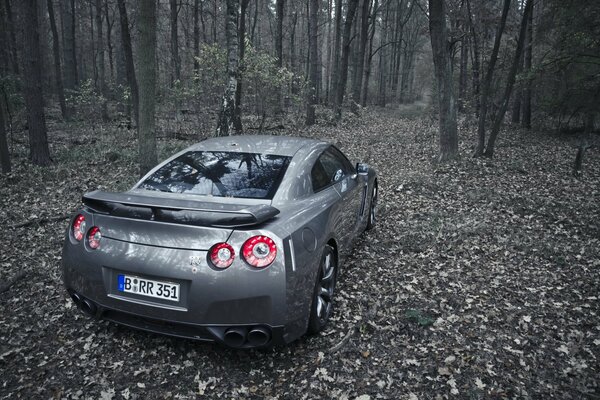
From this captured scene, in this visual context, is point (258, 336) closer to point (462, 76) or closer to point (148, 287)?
point (148, 287)

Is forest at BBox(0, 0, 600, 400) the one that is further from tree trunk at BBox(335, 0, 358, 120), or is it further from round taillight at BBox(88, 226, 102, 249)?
tree trunk at BBox(335, 0, 358, 120)

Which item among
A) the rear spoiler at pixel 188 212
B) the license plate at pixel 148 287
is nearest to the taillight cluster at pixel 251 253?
the rear spoiler at pixel 188 212

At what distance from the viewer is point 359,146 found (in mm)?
14008

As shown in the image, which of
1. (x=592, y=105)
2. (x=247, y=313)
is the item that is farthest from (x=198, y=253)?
(x=592, y=105)

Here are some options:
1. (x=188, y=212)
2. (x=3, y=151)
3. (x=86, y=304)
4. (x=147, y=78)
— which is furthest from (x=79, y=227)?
(x=3, y=151)

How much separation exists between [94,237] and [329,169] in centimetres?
245

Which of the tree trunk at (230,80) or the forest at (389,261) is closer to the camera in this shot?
the forest at (389,261)

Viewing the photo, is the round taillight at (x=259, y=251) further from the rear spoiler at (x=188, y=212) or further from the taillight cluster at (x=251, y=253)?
the rear spoiler at (x=188, y=212)

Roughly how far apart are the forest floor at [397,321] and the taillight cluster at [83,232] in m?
0.94

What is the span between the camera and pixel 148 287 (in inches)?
110

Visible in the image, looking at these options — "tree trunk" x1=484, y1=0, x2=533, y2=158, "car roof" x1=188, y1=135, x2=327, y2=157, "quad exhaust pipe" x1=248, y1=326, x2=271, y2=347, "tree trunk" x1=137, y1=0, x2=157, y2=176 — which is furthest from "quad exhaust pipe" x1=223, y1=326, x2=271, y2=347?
"tree trunk" x1=484, y1=0, x2=533, y2=158

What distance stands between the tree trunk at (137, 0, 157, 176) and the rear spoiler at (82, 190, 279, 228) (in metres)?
4.16

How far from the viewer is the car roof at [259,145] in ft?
13.3

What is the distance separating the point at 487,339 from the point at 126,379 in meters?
3.08
